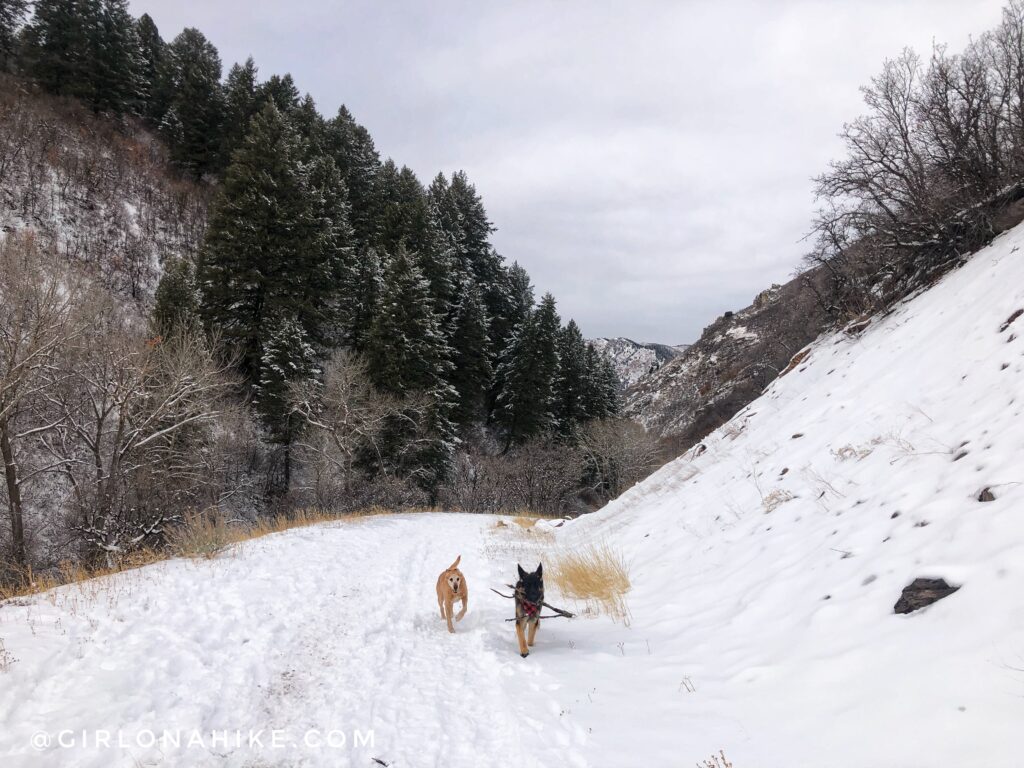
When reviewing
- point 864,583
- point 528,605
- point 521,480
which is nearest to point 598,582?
point 528,605

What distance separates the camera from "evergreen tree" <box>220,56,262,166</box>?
127 feet

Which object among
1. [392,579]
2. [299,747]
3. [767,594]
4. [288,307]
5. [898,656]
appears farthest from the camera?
[288,307]

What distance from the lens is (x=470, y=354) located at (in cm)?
3619

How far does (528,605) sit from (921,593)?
12.1 ft

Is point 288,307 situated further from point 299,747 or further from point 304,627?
point 299,747

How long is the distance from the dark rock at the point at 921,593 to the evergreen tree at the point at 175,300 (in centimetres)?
2525

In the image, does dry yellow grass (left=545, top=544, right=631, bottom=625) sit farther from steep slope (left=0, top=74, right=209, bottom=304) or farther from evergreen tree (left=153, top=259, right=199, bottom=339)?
steep slope (left=0, top=74, right=209, bottom=304)

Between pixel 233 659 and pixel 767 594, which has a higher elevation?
pixel 233 659

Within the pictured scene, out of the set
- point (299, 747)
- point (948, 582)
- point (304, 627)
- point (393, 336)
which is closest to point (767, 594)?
point (948, 582)

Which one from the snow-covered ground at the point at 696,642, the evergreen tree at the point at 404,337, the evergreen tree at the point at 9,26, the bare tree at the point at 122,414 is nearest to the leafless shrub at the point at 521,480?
the evergreen tree at the point at 404,337

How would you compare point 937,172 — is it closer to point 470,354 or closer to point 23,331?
point 23,331

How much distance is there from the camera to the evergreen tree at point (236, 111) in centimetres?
3875

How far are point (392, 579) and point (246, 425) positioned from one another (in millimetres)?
19709

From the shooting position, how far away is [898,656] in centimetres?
303
